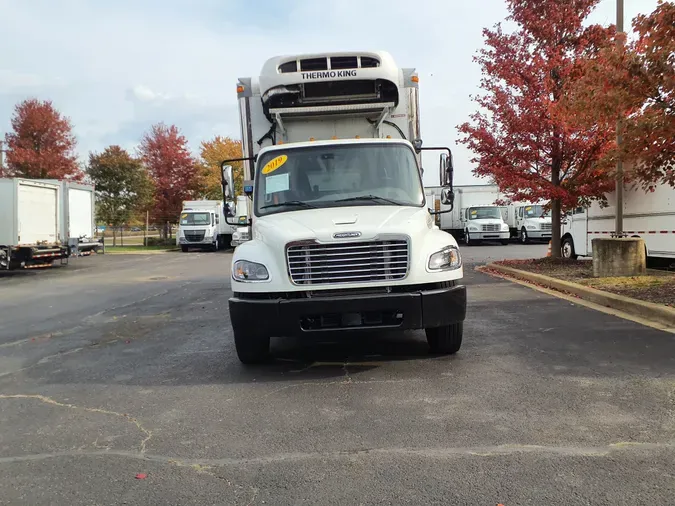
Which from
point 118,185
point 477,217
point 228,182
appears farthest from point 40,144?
point 228,182

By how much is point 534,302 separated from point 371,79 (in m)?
4.65

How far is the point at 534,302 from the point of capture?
9641 mm

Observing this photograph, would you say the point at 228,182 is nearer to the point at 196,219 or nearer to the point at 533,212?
the point at 196,219

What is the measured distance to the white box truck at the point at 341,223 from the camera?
529 centimetres

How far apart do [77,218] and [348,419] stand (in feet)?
67.7

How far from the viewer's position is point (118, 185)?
→ 38281 mm

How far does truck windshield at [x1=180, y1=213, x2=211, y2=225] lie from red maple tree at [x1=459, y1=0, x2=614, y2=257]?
887 inches

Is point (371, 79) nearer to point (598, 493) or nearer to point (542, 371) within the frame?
point (542, 371)

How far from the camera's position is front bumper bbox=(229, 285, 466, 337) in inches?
204

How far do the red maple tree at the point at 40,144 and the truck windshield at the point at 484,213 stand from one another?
75.5ft

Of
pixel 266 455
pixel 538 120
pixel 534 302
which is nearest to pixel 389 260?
pixel 266 455

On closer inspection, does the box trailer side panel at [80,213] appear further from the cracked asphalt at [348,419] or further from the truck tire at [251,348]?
the truck tire at [251,348]

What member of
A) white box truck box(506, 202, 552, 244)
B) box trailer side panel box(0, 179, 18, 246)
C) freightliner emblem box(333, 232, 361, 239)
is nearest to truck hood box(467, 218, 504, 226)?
white box truck box(506, 202, 552, 244)

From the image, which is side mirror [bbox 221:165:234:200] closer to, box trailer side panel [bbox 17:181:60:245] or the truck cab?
box trailer side panel [bbox 17:181:60:245]
